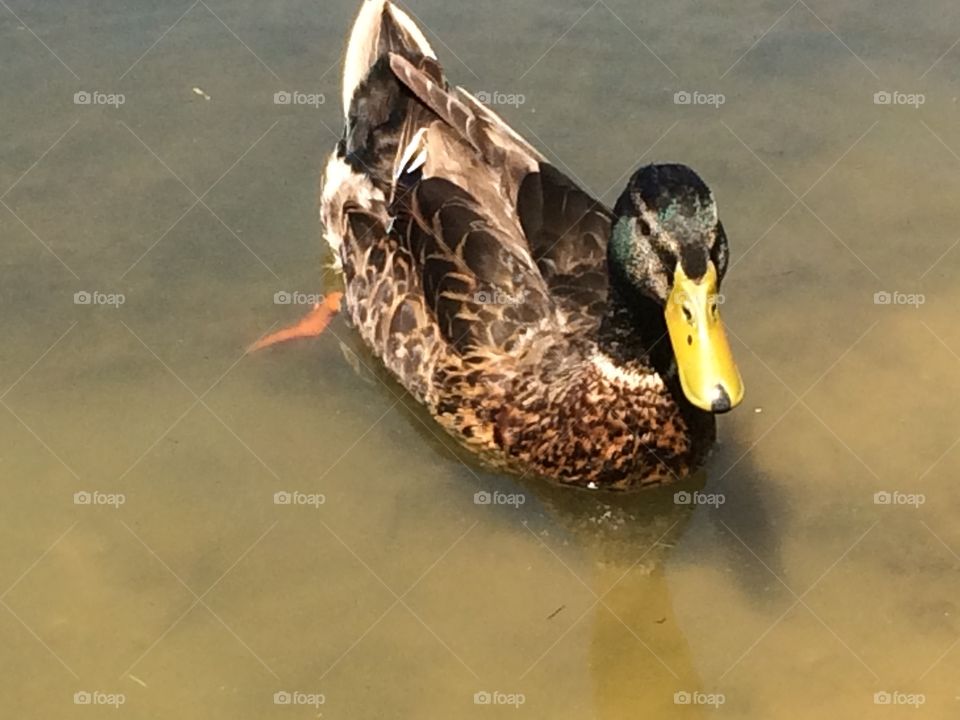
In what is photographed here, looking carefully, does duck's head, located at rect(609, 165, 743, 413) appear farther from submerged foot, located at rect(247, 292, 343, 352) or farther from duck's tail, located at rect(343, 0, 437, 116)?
duck's tail, located at rect(343, 0, 437, 116)

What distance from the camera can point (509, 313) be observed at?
5293mm

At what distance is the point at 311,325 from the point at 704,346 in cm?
216

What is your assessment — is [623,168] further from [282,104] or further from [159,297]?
[159,297]

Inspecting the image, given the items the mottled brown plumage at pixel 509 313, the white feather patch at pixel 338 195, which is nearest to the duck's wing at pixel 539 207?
the mottled brown plumage at pixel 509 313

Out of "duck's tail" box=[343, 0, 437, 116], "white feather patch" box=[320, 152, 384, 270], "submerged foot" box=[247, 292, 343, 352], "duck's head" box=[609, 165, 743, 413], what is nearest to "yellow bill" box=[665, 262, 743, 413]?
"duck's head" box=[609, 165, 743, 413]

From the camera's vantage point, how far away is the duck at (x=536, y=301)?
180 inches

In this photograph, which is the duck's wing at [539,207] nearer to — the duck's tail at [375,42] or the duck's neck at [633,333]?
the duck's neck at [633,333]

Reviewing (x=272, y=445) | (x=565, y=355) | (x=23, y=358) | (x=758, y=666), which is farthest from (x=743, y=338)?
(x=23, y=358)

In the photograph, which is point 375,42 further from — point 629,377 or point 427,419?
point 629,377

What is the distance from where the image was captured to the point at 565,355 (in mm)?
5258

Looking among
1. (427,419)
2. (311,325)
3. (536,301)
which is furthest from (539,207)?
(311,325)

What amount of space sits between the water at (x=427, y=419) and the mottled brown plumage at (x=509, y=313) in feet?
0.71

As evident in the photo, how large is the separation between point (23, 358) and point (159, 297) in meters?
0.64

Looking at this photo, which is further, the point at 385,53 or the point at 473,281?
the point at 385,53
